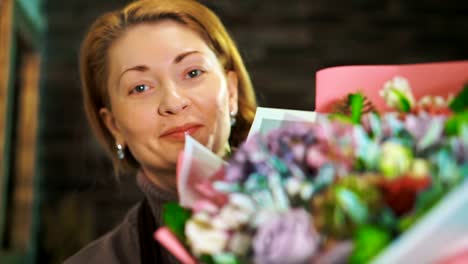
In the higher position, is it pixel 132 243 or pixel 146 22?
pixel 146 22

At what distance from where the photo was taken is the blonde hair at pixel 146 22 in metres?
0.87

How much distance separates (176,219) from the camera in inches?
19.9

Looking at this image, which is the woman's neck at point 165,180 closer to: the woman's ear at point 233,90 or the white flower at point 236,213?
the woman's ear at point 233,90

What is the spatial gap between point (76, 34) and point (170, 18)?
3.42m

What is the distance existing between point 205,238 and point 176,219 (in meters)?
0.05

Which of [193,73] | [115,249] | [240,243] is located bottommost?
[115,249]

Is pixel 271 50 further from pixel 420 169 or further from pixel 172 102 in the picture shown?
pixel 420 169

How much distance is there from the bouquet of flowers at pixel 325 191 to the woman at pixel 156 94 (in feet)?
0.97

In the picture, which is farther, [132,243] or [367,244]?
[132,243]

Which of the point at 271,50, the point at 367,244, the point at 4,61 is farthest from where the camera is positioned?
the point at 271,50

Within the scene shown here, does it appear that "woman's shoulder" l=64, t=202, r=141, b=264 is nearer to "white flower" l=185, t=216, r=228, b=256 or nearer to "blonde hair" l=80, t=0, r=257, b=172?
"blonde hair" l=80, t=0, r=257, b=172

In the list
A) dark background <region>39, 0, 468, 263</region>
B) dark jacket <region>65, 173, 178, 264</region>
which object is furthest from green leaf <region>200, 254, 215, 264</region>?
dark background <region>39, 0, 468, 263</region>

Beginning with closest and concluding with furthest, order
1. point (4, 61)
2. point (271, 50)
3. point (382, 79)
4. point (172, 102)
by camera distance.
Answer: point (382, 79) → point (172, 102) → point (4, 61) → point (271, 50)

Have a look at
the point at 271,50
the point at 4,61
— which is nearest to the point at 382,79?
the point at 4,61
